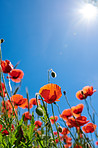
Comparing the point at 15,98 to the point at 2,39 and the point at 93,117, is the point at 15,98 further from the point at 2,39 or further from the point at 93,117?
the point at 93,117

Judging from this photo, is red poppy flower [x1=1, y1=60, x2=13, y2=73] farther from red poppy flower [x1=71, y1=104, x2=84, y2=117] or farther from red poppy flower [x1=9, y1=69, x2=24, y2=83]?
red poppy flower [x1=71, y1=104, x2=84, y2=117]

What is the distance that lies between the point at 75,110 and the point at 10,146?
121cm

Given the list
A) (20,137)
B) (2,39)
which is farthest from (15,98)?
(20,137)

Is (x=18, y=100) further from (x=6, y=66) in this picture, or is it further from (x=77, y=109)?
(x=77, y=109)

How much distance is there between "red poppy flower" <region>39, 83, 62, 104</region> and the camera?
3.07ft

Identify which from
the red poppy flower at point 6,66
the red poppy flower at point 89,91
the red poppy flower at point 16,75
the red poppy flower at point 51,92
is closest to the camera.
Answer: the red poppy flower at point 51,92

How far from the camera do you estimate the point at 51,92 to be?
37.3 inches

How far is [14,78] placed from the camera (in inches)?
83.2

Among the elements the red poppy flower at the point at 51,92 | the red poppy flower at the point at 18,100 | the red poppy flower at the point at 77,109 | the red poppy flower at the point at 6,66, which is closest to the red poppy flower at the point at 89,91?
the red poppy flower at the point at 77,109

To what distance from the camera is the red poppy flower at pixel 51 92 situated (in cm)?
94

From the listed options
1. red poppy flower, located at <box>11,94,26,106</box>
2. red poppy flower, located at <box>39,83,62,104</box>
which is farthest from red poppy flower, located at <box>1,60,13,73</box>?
red poppy flower, located at <box>39,83,62,104</box>

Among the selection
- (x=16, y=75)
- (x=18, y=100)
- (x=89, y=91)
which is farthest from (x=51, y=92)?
(x=16, y=75)

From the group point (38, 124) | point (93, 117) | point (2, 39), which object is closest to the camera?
point (2, 39)

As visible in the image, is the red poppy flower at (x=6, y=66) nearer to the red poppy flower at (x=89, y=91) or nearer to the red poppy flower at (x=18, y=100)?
the red poppy flower at (x=18, y=100)
